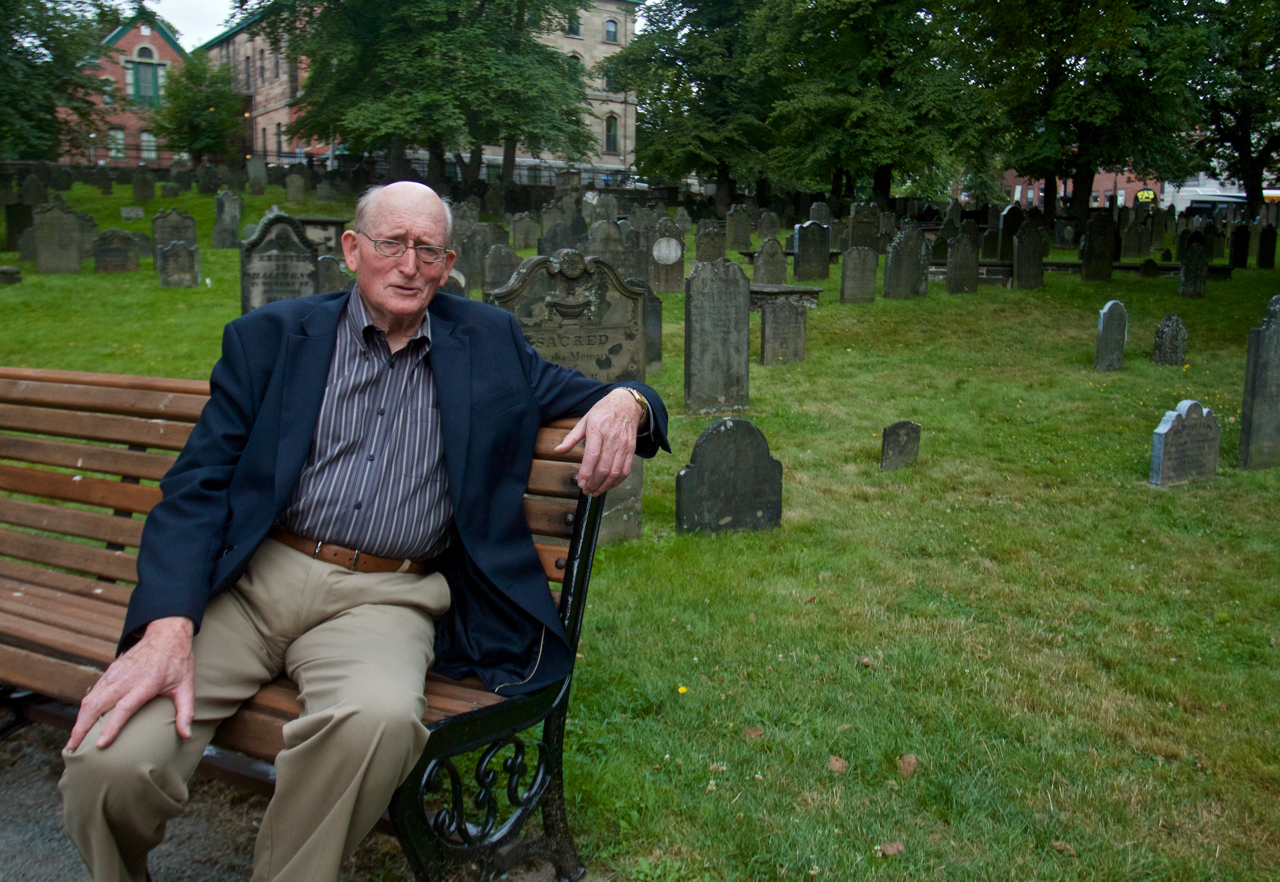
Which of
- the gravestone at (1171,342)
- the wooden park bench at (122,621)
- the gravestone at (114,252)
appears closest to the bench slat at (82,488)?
the wooden park bench at (122,621)

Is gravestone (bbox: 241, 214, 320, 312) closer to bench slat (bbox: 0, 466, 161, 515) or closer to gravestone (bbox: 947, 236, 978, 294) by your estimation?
bench slat (bbox: 0, 466, 161, 515)

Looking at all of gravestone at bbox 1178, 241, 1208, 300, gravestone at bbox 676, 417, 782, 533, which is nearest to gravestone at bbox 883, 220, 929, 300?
gravestone at bbox 1178, 241, 1208, 300

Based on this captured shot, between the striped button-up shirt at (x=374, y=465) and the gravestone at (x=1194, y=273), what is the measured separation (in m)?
17.4

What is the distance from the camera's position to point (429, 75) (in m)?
30.9

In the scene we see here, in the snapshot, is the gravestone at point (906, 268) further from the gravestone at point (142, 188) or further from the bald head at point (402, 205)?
the gravestone at point (142, 188)

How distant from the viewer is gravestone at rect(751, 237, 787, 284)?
654 inches

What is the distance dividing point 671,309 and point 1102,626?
1160 cm

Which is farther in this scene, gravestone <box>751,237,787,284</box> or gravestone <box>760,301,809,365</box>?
gravestone <box>751,237,787,284</box>

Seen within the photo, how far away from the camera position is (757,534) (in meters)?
6.19

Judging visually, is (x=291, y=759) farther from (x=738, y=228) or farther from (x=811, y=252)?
(x=738, y=228)

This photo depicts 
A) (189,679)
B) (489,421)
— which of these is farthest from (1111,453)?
(189,679)

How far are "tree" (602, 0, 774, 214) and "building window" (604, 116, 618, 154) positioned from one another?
21643 mm

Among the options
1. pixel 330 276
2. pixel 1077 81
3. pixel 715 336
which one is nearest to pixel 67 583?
pixel 715 336

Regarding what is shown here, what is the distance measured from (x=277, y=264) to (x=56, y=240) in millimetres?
9337
